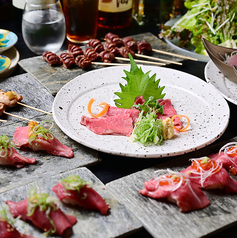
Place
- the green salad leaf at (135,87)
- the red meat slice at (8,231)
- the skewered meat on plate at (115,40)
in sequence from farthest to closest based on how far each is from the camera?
the skewered meat on plate at (115,40) < the green salad leaf at (135,87) < the red meat slice at (8,231)

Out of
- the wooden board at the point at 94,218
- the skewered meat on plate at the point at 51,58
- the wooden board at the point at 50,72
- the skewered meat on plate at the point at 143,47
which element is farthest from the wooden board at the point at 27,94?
the skewered meat on plate at the point at 143,47

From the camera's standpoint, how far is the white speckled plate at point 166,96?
2.47 m

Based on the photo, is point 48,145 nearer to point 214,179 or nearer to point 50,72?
point 214,179

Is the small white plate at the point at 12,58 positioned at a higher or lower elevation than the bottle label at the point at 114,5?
lower

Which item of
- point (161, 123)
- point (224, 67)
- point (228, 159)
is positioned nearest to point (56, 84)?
point (161, 123)

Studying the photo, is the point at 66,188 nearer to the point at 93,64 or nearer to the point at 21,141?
the point at 21,141

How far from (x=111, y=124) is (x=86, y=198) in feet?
2.56

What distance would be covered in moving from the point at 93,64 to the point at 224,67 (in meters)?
1.48

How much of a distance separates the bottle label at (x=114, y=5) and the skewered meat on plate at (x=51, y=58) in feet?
3.64

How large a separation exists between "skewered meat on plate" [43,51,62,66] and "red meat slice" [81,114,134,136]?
1.31 m

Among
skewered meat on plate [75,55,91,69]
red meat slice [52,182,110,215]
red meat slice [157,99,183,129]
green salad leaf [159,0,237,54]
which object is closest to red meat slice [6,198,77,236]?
red meat slice [52,182,110,215]

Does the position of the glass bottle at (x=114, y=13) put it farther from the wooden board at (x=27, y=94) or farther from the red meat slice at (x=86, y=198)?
the red meat slice at (x=86, y=198)

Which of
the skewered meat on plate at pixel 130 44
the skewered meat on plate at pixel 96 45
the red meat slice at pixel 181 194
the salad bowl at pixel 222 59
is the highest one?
the salad bowl at pixel 222 59

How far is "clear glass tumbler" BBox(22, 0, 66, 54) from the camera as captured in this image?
12.5 ft
